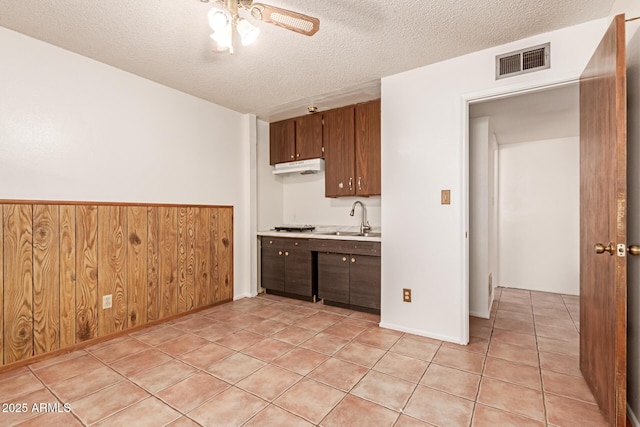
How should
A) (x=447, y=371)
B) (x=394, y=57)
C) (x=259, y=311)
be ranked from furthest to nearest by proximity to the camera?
(x=259, y=311), (x=394, y=57), (x=447, y=371)

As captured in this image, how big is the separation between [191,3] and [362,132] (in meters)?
2.12

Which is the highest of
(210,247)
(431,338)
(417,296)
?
(210,247)

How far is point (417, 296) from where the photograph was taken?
2.79 metres

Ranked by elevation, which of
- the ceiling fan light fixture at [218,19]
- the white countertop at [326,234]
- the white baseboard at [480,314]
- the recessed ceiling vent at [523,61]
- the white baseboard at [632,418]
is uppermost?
the recessed ceiling vent at [523,61]

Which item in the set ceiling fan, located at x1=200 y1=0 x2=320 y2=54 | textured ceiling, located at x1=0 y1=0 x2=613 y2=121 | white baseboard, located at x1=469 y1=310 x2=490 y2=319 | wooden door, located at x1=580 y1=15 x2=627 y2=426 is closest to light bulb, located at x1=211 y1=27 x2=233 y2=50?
ceiling fan, located at x1=200 y1=0 x2=320 y2=54

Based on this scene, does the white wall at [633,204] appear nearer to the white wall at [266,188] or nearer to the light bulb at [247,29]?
the light bulb at [247,29]

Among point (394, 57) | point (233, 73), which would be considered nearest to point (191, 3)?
point (233, 73)

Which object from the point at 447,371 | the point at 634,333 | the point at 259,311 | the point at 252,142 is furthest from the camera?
the point at 252,142

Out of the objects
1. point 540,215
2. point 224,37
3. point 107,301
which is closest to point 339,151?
point 224,37

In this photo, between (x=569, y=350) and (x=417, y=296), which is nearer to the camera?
(x=569, y=350)

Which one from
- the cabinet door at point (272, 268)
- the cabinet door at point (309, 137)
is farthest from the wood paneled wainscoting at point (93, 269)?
the cabinet door at point (309, 137)

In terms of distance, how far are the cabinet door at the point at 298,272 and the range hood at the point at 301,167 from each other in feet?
3.53

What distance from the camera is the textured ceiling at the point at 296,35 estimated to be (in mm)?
Answer: 1899

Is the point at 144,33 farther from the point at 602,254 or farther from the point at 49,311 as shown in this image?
the point at 602,254
